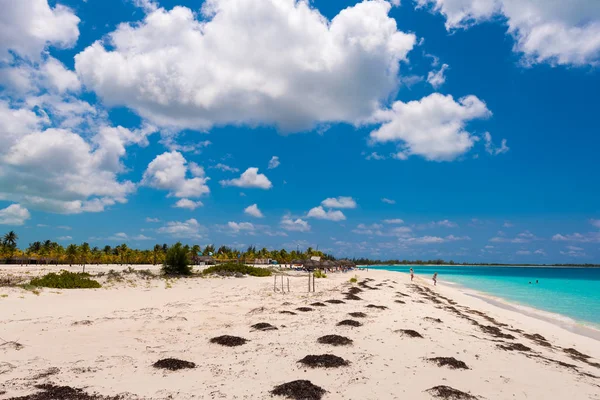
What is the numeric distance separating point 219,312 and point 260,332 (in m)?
5.05

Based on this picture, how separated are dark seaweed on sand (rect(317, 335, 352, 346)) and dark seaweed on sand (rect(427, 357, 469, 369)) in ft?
8.90

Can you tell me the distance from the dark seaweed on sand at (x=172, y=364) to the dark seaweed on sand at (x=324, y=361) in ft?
10.1

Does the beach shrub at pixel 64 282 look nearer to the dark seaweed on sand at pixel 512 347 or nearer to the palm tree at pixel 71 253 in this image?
the dark seaweed on sand at pixel 512 347

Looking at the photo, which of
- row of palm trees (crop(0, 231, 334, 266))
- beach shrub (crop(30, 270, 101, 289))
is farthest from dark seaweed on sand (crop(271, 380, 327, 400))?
row of palm trees (crop(0, 231, 334, 266))

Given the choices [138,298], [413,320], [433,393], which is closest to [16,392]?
[433,393]

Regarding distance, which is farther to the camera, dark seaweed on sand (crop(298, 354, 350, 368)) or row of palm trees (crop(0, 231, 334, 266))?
row of palm trees (crop(0, 231, 334, 266))

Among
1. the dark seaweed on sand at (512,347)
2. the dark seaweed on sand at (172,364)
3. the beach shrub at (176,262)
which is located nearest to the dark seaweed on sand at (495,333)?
the dark seaweed on sand at (512,347)

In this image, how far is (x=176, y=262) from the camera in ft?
151

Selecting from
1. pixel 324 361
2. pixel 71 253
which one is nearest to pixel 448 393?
pixel 324 361

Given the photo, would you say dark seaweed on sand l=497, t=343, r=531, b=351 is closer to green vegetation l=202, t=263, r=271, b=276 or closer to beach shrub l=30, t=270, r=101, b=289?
beach shrub l=30, t=270, r=101, b=289

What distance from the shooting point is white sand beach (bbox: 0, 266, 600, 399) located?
26.0 ft

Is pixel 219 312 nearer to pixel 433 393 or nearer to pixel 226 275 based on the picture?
pixel 433 393

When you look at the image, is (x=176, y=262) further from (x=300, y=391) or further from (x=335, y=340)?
(x=300, y=391)

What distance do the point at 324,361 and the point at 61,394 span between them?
6.12m
